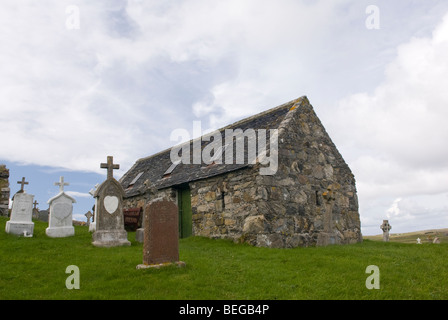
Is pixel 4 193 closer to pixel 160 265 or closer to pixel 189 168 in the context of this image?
pixel 189 168

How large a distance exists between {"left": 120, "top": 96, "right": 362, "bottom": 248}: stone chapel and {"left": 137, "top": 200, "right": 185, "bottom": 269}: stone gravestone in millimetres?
2762

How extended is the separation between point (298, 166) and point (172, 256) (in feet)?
23.0

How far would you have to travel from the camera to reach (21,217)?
13.0 meters

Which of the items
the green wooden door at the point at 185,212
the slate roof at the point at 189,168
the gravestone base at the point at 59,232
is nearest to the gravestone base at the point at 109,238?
the gravestone base at the point at 59,232

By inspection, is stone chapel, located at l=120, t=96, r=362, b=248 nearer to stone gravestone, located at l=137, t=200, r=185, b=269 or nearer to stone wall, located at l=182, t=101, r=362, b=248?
stone wall, located at l=182, t=101, r=362, b=248

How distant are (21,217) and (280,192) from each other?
10039 mm

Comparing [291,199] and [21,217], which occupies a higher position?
[291,199]

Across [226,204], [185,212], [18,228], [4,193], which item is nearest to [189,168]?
[185,212]

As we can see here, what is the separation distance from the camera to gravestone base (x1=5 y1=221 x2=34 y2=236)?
12693 mm

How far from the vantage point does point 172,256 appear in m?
8.02
